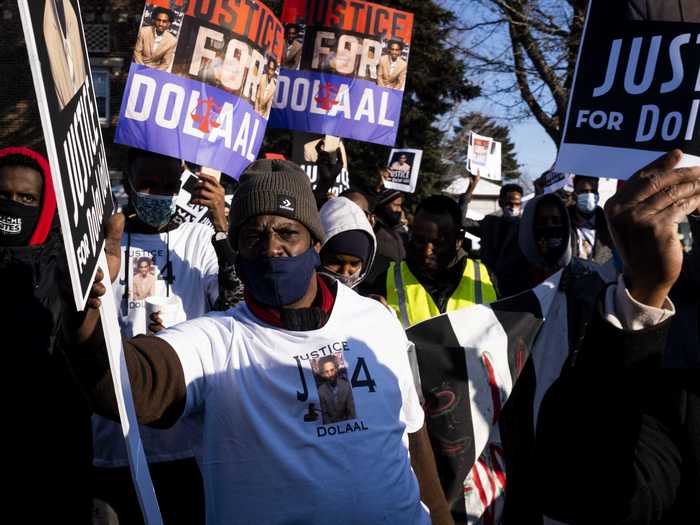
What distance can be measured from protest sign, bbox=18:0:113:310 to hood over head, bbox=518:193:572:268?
3640 millimetres

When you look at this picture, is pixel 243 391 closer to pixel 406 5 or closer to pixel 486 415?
pixel 486 415

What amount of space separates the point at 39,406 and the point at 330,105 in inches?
187

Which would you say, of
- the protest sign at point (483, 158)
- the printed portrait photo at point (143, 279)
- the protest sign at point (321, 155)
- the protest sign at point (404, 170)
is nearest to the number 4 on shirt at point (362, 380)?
the printed portrait photo at point (143, 279)

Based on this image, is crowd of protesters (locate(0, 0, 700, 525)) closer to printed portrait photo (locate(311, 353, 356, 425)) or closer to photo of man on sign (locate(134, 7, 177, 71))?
printed portrait photo (locate(311, 353, 356, 425))

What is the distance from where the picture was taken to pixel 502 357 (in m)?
3.18

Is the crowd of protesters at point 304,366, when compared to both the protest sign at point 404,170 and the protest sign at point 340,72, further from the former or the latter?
the protest sign at point 404,170

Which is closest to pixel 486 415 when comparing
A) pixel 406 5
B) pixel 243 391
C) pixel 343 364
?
pixel 343 364

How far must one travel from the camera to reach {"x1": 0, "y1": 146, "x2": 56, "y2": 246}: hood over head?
9.92 feet

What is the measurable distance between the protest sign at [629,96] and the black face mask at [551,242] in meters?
2.23

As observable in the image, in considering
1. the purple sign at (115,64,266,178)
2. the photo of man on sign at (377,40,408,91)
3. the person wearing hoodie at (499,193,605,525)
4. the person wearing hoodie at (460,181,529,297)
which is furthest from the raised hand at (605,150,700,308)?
the photo of man on sign at (377,40,408,91)

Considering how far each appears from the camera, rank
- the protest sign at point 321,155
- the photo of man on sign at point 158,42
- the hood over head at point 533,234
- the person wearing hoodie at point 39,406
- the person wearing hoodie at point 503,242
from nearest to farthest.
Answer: the person wearing hoodie at point 39,406 < the photo of man on sign at point 158,42 < the hood over head at point 533,234 < the person wearing hoodie at point 503,242 < the protest sign at point 321,155

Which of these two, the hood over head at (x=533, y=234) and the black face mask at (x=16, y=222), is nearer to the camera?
the black face mask at (x=16, y=222)

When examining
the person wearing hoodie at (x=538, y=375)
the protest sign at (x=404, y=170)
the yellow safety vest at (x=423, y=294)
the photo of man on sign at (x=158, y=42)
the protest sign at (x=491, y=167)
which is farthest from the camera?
the protest sign at (x=404, y=170)

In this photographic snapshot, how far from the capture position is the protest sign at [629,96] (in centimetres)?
239
